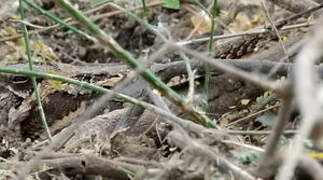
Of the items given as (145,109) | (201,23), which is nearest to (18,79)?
(145,109)

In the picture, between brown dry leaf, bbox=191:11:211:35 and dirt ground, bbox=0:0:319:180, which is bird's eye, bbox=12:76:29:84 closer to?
dirt ground, bbox=0:0:319:180

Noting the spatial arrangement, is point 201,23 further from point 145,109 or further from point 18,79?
point 145,109

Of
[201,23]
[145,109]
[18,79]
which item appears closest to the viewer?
[145,109]

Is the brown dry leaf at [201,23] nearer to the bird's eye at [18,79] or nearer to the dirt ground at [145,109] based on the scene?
the dirt ground at [145,109]

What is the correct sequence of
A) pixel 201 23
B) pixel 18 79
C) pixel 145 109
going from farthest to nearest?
pixel 201 23, pixel 18 79, pixel 145 109

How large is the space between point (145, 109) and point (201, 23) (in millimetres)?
1678

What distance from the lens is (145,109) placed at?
180 centimetres

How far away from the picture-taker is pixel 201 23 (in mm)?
3396

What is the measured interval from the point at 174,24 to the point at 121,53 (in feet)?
7.37

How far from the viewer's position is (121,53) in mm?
1257

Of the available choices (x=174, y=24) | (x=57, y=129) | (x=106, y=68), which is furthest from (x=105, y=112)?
(x=174, y=24)

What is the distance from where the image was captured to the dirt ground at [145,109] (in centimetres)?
126

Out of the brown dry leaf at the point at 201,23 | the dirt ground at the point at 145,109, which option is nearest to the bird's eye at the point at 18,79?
the dirt ground at the point at 145,109

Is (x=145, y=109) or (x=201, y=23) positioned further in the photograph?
(x=201, y=23)
